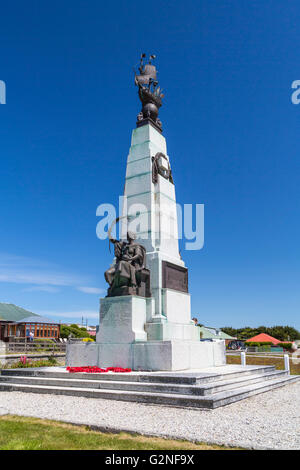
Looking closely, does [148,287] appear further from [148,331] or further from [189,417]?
[189,417]

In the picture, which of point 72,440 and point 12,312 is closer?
point 72,440

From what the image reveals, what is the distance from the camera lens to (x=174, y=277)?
1413cm

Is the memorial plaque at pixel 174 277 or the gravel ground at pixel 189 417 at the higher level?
the memorial plaque at pixel 174 277

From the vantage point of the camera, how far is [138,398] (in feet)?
27.0

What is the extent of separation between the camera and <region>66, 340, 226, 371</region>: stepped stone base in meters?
11.0

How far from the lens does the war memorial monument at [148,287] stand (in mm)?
11664

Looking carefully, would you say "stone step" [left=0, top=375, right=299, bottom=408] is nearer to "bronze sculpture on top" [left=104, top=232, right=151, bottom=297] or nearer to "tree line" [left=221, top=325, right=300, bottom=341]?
"bronze sculpture on top" [left=104, top=232, right=151, bottom=297]

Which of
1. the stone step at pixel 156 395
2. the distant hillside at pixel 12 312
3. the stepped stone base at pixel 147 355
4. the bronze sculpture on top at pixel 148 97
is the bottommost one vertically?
the stone step at pixel 156 395

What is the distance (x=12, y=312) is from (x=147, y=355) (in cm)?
3810

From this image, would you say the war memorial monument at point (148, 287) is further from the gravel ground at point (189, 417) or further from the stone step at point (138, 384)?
the gravel ground at point (189, 417)

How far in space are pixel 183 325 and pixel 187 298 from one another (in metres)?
1.39

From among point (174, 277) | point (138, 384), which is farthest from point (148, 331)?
point (138, 384)

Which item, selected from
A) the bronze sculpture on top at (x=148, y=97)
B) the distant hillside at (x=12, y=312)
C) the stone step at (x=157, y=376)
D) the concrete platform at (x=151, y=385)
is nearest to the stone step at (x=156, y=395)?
the concrete platform at (x=151, y=385)
